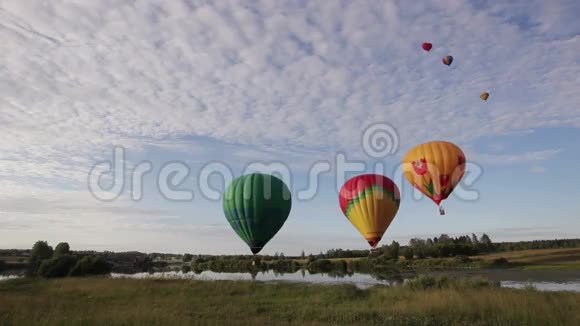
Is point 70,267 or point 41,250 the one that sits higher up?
point 41,250

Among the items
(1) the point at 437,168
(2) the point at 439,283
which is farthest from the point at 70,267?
(1) the point at 437,168

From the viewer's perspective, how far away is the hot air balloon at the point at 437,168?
26.8m

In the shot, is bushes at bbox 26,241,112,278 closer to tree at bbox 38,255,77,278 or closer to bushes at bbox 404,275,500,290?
tree at bbox 38,255,77,278

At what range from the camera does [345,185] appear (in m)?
34.2

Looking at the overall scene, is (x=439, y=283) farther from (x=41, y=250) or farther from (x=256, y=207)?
(x=41, y=250)

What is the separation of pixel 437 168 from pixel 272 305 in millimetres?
14199

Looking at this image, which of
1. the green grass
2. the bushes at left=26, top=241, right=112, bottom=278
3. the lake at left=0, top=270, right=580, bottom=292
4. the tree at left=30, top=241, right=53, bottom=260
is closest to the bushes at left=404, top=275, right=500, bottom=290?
the green grass

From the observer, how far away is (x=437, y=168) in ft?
87.9

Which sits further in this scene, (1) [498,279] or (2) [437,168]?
(1) [498,279]

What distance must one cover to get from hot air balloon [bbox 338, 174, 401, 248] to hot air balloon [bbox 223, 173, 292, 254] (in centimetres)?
540

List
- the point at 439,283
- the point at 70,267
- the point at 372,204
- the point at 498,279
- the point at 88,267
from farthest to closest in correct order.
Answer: the point at 88,267, the point at 70,267, the point at 498,279, the point at 372,204, the point at 439,283

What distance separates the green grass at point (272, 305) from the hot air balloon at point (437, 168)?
6.05 m

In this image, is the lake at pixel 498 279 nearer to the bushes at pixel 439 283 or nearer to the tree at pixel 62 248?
the bushes at pixel 439 283

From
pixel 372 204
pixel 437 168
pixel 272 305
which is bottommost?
pixel 272 305
